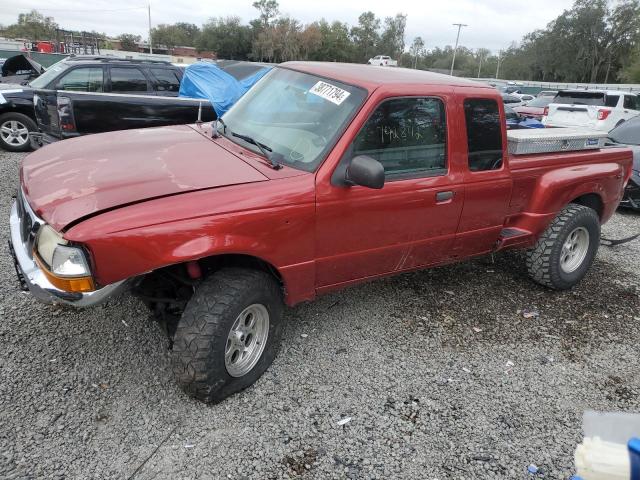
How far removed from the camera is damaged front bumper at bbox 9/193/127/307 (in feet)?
8.11

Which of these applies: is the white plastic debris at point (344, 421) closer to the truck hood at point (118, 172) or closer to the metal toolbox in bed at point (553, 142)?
the truck hood at point (118, 172)

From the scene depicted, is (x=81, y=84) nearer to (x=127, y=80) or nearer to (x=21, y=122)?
(x=127, y=80)

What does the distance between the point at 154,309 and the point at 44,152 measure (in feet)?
4.58

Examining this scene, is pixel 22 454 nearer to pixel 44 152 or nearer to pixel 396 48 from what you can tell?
pixel 44 152

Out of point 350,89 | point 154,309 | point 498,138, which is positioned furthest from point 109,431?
point 498,138

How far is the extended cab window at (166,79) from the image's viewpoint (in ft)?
28.9

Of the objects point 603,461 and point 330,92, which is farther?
point 330,92

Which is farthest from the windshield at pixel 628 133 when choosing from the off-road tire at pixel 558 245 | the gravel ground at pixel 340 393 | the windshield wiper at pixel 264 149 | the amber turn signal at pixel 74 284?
the amber turn signal at pixel 74 284

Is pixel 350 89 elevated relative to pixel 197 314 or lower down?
elevated

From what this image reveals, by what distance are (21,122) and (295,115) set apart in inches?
295

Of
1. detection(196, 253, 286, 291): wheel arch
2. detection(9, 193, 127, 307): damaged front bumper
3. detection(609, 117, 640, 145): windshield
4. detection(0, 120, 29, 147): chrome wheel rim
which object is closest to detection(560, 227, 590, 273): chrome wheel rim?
detection(196, 253, 286, 291): wheel arch

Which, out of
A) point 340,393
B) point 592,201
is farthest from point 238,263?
point 592,201

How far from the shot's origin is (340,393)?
310 cm

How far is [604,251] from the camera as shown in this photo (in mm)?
6000
